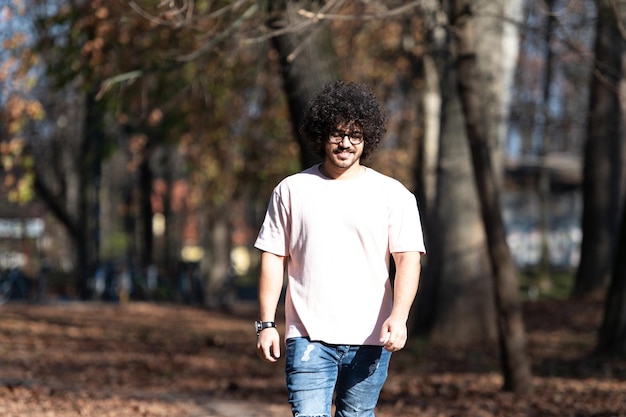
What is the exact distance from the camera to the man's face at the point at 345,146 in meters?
4.79

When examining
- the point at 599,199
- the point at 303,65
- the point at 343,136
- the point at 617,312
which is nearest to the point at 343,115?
the point at 343,136

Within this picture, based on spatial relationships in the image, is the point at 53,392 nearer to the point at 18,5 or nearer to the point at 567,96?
the point at 18,5

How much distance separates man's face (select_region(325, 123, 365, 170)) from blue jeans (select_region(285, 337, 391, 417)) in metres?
0.74

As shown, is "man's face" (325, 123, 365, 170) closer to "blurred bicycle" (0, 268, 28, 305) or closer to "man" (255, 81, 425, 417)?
"man" (255, 81, 425, 417)

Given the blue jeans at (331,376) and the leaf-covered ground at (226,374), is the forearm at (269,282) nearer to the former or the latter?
the blue jeans at (331,376)

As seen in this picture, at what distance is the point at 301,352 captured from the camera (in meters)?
4.73

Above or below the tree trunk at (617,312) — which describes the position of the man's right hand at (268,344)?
above

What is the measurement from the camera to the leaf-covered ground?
31.3 ft

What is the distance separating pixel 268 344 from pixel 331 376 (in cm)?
29

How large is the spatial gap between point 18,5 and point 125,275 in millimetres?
14456

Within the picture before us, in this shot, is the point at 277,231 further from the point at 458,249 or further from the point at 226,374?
the point at 458,249

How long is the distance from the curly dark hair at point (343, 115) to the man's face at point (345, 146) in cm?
2

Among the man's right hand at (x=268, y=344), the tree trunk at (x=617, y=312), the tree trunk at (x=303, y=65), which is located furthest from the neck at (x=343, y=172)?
the tree trunk at (x=617, y=312)

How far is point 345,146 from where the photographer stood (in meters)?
4.81
